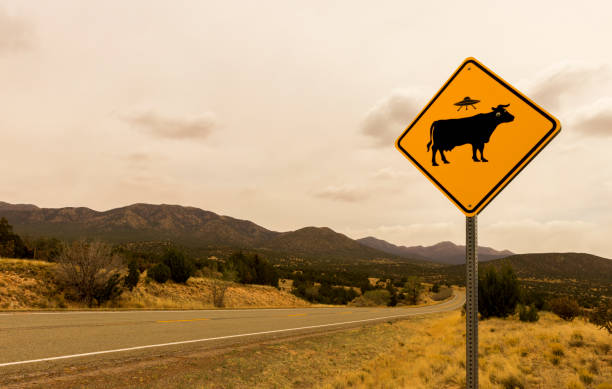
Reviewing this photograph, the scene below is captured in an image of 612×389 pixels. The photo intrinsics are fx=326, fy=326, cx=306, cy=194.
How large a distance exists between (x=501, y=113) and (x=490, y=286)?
53.5 feet

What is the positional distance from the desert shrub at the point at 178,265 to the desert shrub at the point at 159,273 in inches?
29.6

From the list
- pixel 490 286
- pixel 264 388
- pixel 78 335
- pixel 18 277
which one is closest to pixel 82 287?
pixel 18 277

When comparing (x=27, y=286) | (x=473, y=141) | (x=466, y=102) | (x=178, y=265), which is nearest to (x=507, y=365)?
(x=473, y=141)

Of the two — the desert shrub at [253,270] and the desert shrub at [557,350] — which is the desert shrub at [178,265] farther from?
the desert shrub at [557,350]

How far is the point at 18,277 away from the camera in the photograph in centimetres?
1505

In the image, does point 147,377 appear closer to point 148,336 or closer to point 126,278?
point 148,336

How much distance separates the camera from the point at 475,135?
2.80 m

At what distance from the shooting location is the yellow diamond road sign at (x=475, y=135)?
8.54 feet

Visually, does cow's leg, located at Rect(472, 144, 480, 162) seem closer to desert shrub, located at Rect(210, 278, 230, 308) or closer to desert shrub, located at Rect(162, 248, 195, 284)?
desert shrub, located at Rect(210, 278, 230, 308)

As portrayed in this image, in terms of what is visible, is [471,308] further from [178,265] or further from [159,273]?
[178,265]

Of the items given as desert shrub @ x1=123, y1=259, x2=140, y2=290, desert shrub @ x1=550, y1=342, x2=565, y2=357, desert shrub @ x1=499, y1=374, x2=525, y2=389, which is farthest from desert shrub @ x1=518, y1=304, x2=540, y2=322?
desert shrub @ x1=123, y1=259, x2=140, y2=290

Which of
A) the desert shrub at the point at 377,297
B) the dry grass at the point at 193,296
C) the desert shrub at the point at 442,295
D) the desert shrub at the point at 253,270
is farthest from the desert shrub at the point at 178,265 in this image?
the desert shrub at the point at 442,295

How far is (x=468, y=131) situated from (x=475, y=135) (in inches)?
2.7

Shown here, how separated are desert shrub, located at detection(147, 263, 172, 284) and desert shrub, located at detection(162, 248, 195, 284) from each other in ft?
2.47
